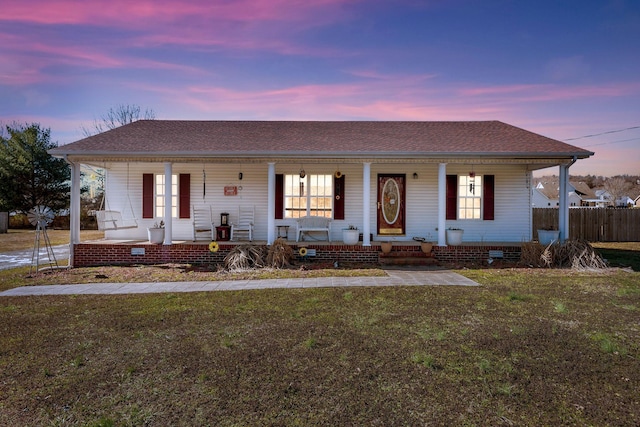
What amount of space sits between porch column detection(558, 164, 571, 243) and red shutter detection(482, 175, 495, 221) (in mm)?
1946

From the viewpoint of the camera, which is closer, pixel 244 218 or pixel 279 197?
pixel 279 197

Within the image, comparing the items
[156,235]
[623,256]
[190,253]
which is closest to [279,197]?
[190,253]

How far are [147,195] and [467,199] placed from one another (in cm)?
1012

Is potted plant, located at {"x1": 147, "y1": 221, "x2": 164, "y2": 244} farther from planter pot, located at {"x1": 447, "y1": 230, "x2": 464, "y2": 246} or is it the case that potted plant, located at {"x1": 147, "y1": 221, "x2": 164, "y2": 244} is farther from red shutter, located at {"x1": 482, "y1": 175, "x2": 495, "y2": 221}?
red shutter, located at {"x1": 482, "y1": 175, "x2": 495, "y2": 221}

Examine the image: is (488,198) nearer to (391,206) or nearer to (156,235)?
(391,206)

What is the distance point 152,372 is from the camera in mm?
3500

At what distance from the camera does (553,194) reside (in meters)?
49.7

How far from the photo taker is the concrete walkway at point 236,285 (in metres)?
7.07

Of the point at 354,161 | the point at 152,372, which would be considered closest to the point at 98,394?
the point at 152,372

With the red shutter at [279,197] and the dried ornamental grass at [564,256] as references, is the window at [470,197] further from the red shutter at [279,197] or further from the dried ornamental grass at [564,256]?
the red shutter at [279,197]

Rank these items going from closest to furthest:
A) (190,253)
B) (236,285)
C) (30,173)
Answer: (236,285), (190,253), (30,173)

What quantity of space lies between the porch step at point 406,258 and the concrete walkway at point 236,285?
153 centimetres

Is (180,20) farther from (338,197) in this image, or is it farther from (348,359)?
(348,359)

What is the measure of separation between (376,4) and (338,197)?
571cm
